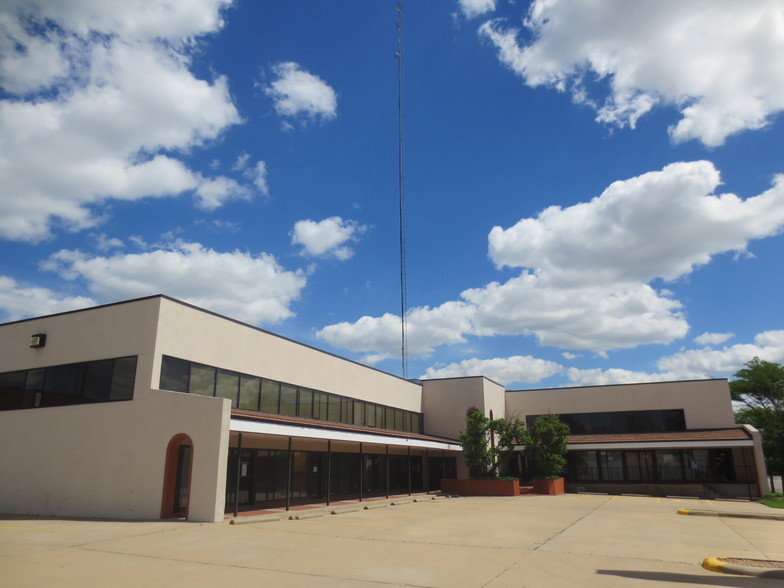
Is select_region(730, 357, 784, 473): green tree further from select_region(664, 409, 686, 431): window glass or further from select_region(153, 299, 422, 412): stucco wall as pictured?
select_region(153, 299, 422, 412): stucco wall

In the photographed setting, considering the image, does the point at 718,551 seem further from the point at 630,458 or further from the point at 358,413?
the point at 630,458

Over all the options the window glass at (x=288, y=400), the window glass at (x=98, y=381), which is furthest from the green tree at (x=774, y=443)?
the window glass at (x=98, y=381)

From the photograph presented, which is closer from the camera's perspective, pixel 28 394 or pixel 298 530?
pixel 298 530

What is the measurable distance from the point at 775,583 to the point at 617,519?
9.85 metres

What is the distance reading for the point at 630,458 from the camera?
112 ft

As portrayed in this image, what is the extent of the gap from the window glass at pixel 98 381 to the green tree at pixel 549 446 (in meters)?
21.8

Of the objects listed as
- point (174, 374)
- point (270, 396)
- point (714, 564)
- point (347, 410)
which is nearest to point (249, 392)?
point (270, 396)

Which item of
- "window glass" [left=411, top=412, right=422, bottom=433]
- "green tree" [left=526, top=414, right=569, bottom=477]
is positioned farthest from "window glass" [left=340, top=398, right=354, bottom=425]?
"green tree" [left=526, top=414, right=569, bottom=477]

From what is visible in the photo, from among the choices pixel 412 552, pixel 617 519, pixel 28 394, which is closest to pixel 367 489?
pixel 617 519

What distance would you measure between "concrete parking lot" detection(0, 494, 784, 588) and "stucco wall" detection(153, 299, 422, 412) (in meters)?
6.02

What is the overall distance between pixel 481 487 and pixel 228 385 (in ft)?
50.9

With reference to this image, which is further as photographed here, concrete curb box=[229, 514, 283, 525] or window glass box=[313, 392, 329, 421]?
window glass box=[313, 392, 329, 421]

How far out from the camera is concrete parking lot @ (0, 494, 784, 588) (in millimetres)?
8445

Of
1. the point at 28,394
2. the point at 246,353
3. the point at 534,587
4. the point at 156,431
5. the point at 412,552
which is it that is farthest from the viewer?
the point at 246,353
